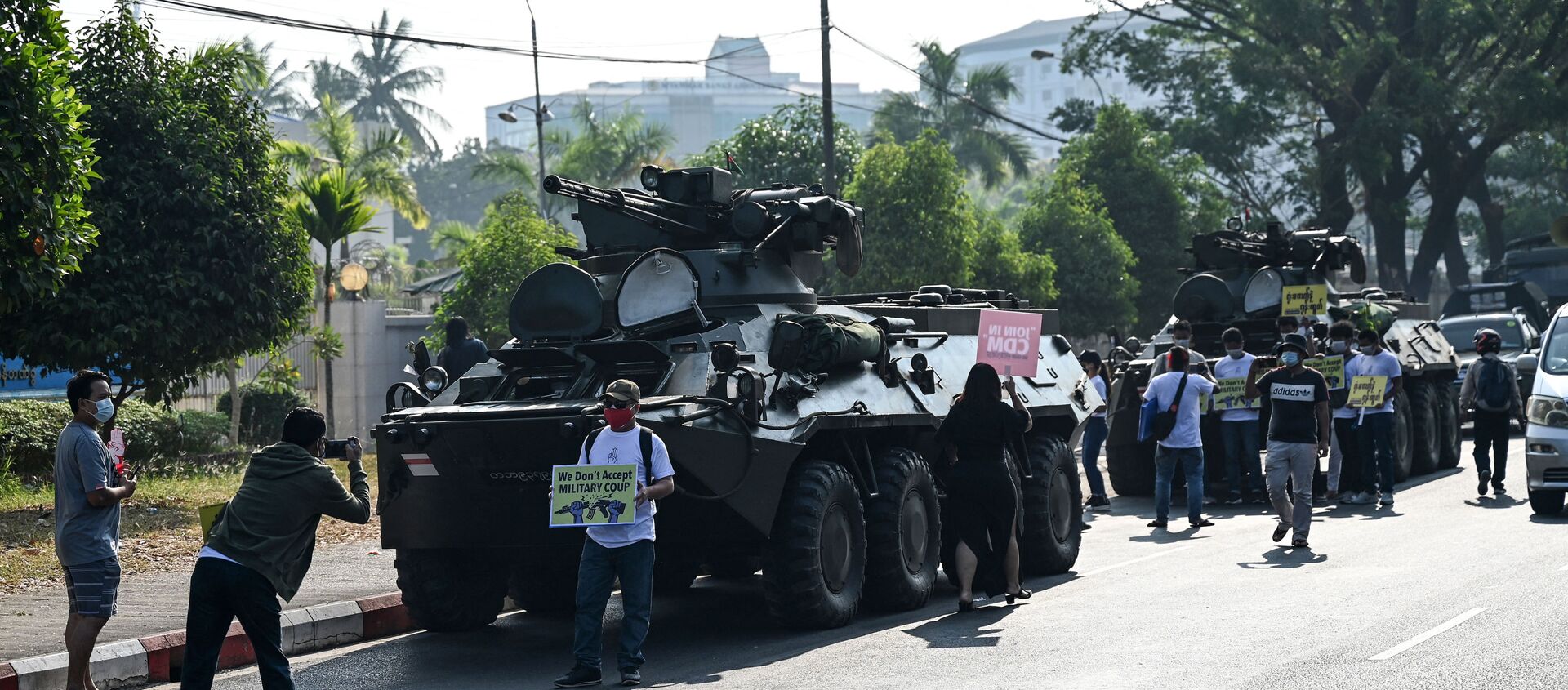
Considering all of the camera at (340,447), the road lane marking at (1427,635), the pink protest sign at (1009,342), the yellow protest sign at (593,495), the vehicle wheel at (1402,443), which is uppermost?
the pink protest sign at (1009,342)

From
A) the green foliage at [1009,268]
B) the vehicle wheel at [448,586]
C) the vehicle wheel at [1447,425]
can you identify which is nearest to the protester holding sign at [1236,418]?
the vehicle wheel at [1447,425]

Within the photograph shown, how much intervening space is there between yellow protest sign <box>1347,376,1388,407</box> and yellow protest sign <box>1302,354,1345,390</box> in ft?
0.42

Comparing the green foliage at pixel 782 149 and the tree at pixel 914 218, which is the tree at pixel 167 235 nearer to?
the tree at pixel 914 218

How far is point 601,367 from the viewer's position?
1050 cm

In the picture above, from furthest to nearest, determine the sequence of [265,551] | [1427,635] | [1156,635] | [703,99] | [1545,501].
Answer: [703,99], [1545,501], [1156,635], [1427,635], [265,551]

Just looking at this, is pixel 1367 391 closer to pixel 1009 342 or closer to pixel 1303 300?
pixel 1303 300

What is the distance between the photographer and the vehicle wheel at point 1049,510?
12172 millimetres

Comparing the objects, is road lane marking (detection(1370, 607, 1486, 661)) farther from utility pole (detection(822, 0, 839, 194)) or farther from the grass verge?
utility pole (detection(822, 0, 839, 194))

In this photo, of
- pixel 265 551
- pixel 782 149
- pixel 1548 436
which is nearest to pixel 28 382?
pixel 265 551

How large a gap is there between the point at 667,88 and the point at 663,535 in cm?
17581

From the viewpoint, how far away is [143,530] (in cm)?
1405

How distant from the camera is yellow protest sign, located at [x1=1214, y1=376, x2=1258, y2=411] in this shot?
15.9 m

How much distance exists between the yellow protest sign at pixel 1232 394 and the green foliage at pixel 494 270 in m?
11.0

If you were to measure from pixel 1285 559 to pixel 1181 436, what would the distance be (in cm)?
293
